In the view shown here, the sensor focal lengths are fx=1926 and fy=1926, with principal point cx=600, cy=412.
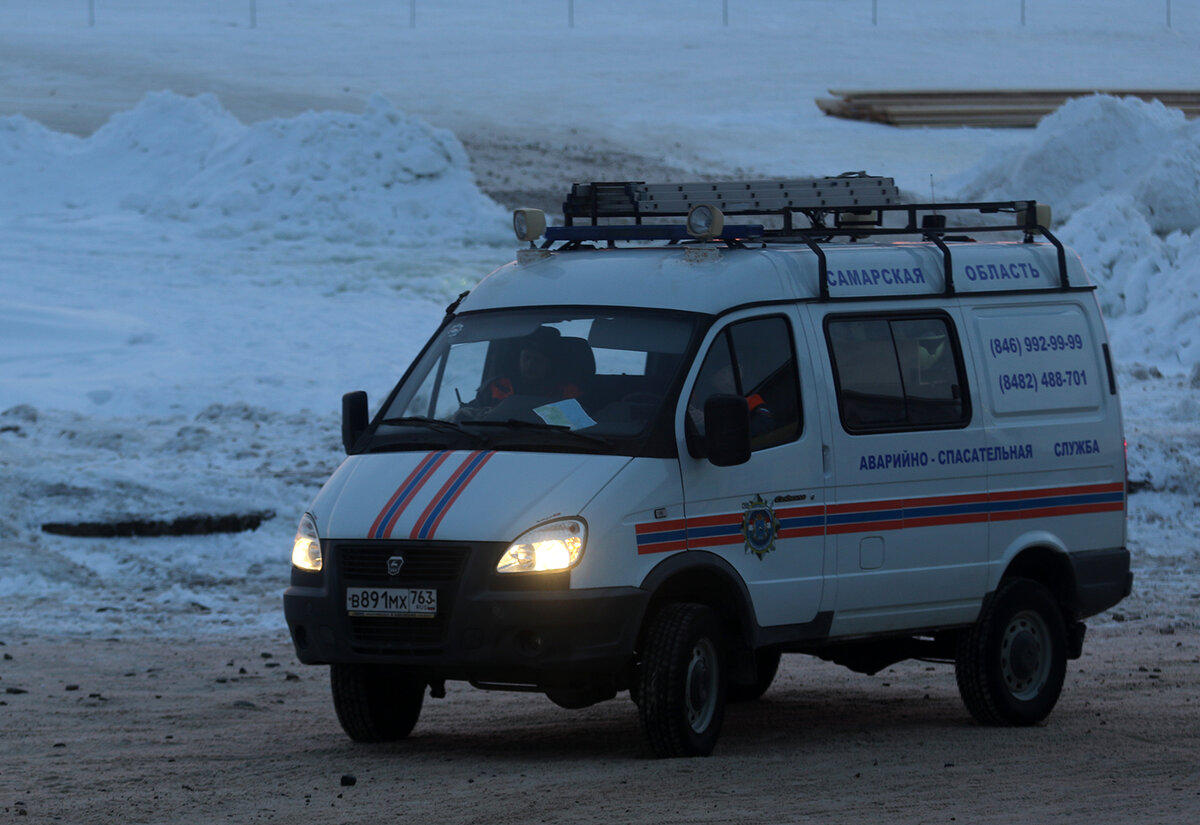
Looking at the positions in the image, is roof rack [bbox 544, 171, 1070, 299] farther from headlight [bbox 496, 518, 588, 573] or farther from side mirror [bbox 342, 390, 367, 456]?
headlight [bbox 496, 518, 588, 573]

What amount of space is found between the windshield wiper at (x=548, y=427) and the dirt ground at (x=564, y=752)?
132 centimetres

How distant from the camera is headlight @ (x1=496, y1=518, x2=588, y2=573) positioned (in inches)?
297

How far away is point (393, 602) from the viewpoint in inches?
305

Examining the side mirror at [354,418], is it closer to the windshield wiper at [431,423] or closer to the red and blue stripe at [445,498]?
the windshield wiper at [431,423]

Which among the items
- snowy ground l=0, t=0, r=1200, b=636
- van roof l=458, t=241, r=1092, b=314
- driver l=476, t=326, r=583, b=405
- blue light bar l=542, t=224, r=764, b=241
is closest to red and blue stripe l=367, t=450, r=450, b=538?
driver l=476, t=326, r=583, b=405

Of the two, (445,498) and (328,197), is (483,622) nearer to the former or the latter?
(445,498)

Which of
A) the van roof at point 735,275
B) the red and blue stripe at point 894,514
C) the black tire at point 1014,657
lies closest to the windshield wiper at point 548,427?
the red and blue stripe at point 894,514

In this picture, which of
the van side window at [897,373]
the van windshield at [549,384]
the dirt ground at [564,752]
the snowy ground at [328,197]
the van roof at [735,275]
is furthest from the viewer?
the snowy ground at [328,197]

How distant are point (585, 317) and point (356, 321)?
1539cm

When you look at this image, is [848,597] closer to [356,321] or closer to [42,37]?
[356,321]

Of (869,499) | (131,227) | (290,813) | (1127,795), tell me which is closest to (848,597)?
(869,499)

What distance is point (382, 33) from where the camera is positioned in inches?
2181

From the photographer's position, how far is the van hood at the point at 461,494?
7566 millimetres

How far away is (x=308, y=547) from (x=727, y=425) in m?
1.84
